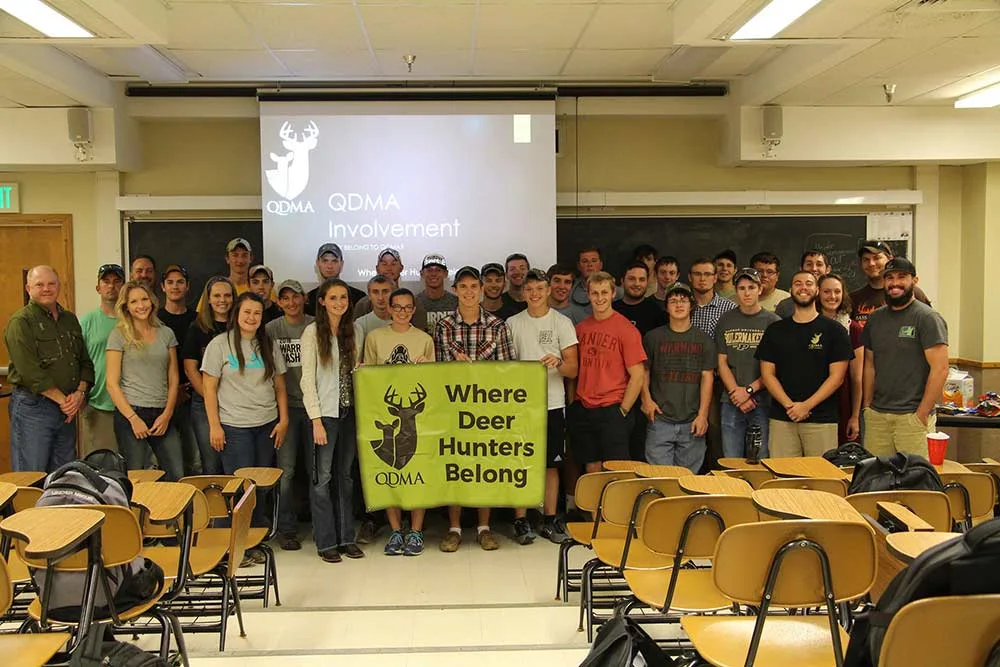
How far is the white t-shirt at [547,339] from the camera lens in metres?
5.14

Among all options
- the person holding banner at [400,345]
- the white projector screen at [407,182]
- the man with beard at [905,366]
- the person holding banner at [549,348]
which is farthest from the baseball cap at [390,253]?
the man with beard at [905,366]

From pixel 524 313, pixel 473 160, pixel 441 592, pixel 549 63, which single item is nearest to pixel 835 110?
pixel 549 63

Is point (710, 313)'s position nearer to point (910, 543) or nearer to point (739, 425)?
point (739, 425)

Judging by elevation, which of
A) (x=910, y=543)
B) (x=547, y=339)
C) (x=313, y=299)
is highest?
(x=313, y=299)

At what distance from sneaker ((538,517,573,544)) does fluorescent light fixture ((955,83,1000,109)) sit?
4.50m

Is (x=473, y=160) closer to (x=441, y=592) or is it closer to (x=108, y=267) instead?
(x=108, y=267)

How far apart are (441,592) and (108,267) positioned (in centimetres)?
305

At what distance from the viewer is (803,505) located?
2.75 metres

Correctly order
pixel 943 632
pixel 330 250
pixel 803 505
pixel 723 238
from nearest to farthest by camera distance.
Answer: pixel 943 632 → pixel 803 505 → pixel 330 250 → pixel 723 238

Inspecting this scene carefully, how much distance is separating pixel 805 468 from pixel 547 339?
6.02ft

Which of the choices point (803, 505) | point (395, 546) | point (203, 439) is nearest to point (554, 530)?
point (395, 546)

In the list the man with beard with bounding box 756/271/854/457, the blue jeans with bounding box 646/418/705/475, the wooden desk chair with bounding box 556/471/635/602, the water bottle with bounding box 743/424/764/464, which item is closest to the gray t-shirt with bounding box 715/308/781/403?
the man with beard with bounding box 756/271/854/457

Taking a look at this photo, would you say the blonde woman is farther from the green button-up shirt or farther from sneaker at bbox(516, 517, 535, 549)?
sneaker at bbox(516, 517, 535, 549)

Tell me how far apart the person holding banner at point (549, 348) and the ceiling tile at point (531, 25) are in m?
1.53
